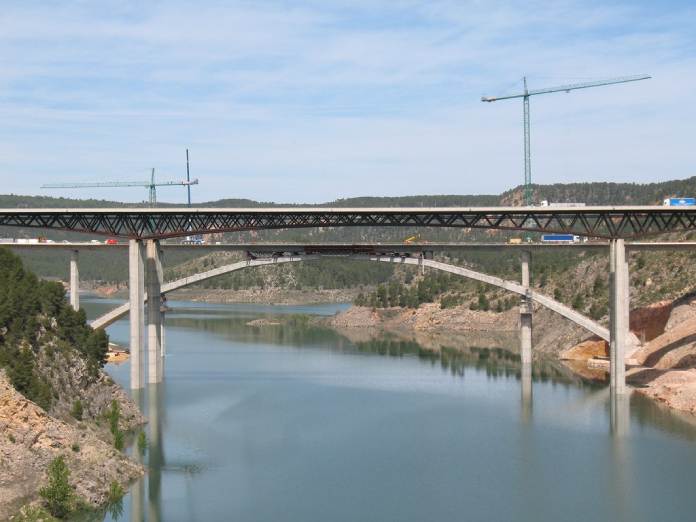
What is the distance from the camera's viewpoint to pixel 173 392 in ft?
207

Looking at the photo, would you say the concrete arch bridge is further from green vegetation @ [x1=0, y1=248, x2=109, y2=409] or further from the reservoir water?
green vegetation @ [x1=0, y1=248, x2=109, y2=409]

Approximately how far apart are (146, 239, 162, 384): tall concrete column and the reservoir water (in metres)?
1.42

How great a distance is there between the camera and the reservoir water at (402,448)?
3731 cm

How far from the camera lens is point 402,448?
46750 millimetres

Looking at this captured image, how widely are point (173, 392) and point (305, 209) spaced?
13.8m

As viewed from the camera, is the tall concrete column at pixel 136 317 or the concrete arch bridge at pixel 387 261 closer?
the tall concrete column at pixel 136 317

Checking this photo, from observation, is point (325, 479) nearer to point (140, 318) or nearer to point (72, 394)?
point (72, 394)

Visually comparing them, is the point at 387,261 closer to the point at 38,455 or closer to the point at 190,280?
the point at 190,280

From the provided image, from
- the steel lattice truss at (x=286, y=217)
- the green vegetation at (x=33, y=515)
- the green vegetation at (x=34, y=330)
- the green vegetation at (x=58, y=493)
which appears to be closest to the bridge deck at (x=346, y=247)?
the steel lattice truss at (x=286, y=217)

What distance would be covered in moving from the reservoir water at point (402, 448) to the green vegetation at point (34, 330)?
5319 mm

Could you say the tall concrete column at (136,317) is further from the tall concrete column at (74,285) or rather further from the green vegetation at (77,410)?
the green vegetation at (77,410)

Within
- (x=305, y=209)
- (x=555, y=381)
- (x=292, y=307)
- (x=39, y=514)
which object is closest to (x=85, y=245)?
(x=305, y=209)

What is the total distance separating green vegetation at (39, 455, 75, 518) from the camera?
3400 cm

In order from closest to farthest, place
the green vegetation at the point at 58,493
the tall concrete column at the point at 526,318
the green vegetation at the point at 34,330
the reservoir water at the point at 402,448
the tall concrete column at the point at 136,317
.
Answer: the green vegetation at the point at 58,493
the reservoir water at the point at 402,448
the green vegetation at the point at 34,330
the tall concrete column at the point at 136,317
the tall concrete column at the point at 526,318
